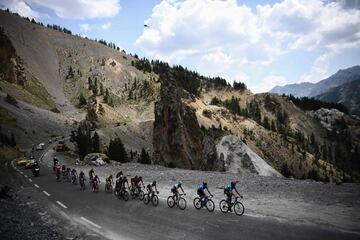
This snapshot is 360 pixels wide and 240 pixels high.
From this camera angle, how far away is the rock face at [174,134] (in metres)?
70.1

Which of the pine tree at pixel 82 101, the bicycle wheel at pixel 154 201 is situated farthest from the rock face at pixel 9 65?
the bicycle wheel at pixel 154 201

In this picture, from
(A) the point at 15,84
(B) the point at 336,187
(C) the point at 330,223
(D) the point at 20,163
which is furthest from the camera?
(A) the point at 15,84

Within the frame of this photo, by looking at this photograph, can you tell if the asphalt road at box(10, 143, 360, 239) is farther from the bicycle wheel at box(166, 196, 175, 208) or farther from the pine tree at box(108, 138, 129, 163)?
the pine tree at box(108, 138, 129, 163)

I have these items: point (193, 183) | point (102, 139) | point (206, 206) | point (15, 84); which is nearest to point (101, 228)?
point (206, 206)

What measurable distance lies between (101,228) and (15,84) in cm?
17911

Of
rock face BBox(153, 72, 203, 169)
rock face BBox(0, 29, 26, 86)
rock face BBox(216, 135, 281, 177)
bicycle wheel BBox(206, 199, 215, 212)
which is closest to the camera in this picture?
bicycle wheel BBox(206, 199, 215, 212)

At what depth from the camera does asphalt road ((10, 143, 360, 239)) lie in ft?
47.6

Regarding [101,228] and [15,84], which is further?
[15,84]

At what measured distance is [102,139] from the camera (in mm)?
103688

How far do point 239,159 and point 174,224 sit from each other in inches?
1559

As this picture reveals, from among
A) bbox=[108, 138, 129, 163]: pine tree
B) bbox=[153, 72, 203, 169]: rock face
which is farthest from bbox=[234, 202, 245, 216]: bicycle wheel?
bbox=[108, 138, 129, 163]: pine tree

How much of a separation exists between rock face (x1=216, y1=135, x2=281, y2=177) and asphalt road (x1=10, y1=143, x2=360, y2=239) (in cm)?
3164

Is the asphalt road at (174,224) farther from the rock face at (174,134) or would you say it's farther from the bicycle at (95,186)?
the rock face at (174,134)

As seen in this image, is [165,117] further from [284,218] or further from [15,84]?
[15,84]
